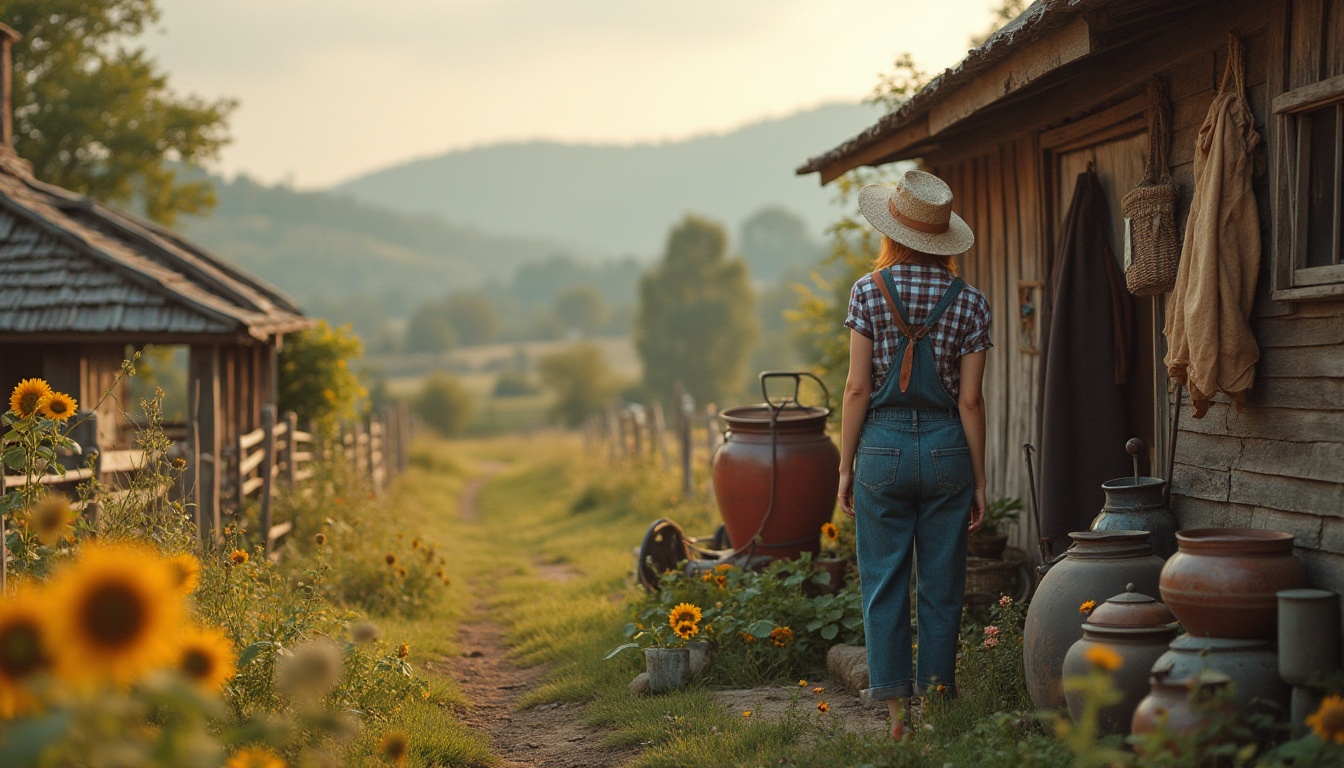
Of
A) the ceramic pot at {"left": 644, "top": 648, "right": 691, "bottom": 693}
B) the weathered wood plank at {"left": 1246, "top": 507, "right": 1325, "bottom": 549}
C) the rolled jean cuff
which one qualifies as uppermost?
the weathered wood plank at {"left": 1246, "top": 507, "right": 1325, "bottom": 549}

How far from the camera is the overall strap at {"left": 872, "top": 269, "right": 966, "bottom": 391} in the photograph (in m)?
4.71

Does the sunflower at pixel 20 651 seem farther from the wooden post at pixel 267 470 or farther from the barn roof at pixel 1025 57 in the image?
the wooden post at pixel 267 470

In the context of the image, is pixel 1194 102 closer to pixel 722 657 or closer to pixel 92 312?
pixel 722 657

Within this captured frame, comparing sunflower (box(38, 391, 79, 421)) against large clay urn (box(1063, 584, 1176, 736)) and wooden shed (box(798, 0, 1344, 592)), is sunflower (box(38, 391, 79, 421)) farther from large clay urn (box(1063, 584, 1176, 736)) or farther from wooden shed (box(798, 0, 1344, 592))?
wooden shed (box(798, 0, 1344, 592))

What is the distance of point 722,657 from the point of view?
612cm

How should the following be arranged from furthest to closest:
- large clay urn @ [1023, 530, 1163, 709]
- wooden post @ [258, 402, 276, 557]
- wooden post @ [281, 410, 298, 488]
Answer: wooden post @ [281, 410, 298, 488]
wooden post @ [258, 402, 276, 557]
large clay urn @ [1023, 530, 1163, 709]

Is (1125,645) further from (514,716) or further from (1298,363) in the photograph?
(514,716)

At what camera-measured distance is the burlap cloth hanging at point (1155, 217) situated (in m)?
5.03

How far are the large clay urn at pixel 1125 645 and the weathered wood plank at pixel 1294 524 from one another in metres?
0.54

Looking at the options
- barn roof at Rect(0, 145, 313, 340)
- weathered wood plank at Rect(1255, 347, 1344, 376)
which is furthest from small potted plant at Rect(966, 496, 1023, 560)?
barn roof at Rect(0, 145, 313, 340)

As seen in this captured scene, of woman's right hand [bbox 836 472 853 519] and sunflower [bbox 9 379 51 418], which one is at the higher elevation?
sunflower [bbox 9 379 51 418]

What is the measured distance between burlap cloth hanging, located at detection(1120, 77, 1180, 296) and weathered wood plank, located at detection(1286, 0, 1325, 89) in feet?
2.93

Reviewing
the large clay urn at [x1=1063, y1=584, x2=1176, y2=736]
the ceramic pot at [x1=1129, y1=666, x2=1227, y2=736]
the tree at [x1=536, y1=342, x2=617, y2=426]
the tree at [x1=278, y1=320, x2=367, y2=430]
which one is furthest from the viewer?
the tree at [x1=536, y1=342, x2=617, y2=426]

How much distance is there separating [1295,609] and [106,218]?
11.9m
